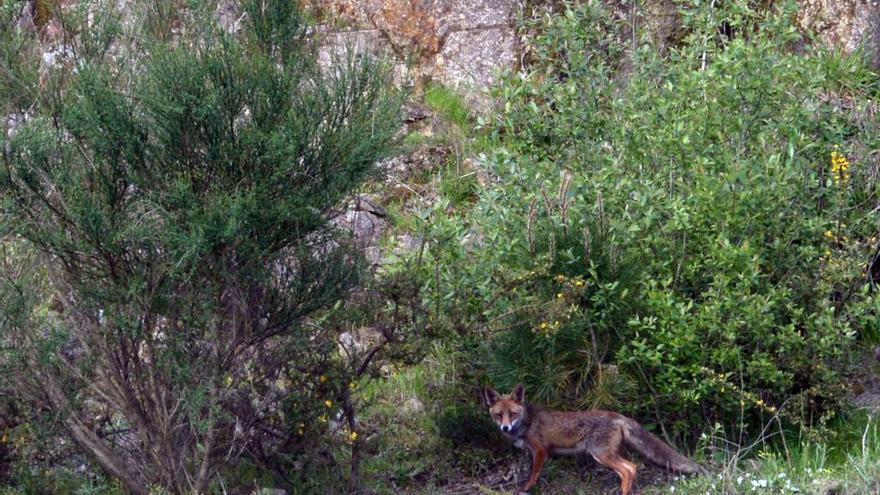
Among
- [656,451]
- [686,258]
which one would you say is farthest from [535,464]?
[686,258]

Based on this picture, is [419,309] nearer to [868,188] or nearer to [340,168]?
[340,168]

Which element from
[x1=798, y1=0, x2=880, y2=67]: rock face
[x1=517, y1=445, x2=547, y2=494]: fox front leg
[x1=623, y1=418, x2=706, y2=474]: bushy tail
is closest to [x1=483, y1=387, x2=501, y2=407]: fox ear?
[x1=517, y1=445, x2=547, y2=494]: fox front leg

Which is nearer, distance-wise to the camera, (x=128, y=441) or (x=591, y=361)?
(x=128, y=441)

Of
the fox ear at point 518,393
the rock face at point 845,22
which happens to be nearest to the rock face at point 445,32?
the rock face at point 845,22

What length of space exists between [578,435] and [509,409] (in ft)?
1.79

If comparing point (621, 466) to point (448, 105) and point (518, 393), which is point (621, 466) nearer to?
point (518, 393)

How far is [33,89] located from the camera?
8.37 m

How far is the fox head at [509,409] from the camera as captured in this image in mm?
9070

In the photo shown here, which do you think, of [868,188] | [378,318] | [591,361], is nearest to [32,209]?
[378,318]

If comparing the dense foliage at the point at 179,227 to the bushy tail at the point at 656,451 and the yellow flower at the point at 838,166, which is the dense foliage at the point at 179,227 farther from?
the yellow flower at the point at 838,166

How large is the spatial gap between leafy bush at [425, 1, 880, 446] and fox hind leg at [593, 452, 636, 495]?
0.71 metres

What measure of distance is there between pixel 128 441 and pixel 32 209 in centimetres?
198

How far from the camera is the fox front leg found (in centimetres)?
909

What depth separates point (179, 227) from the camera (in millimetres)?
7660
